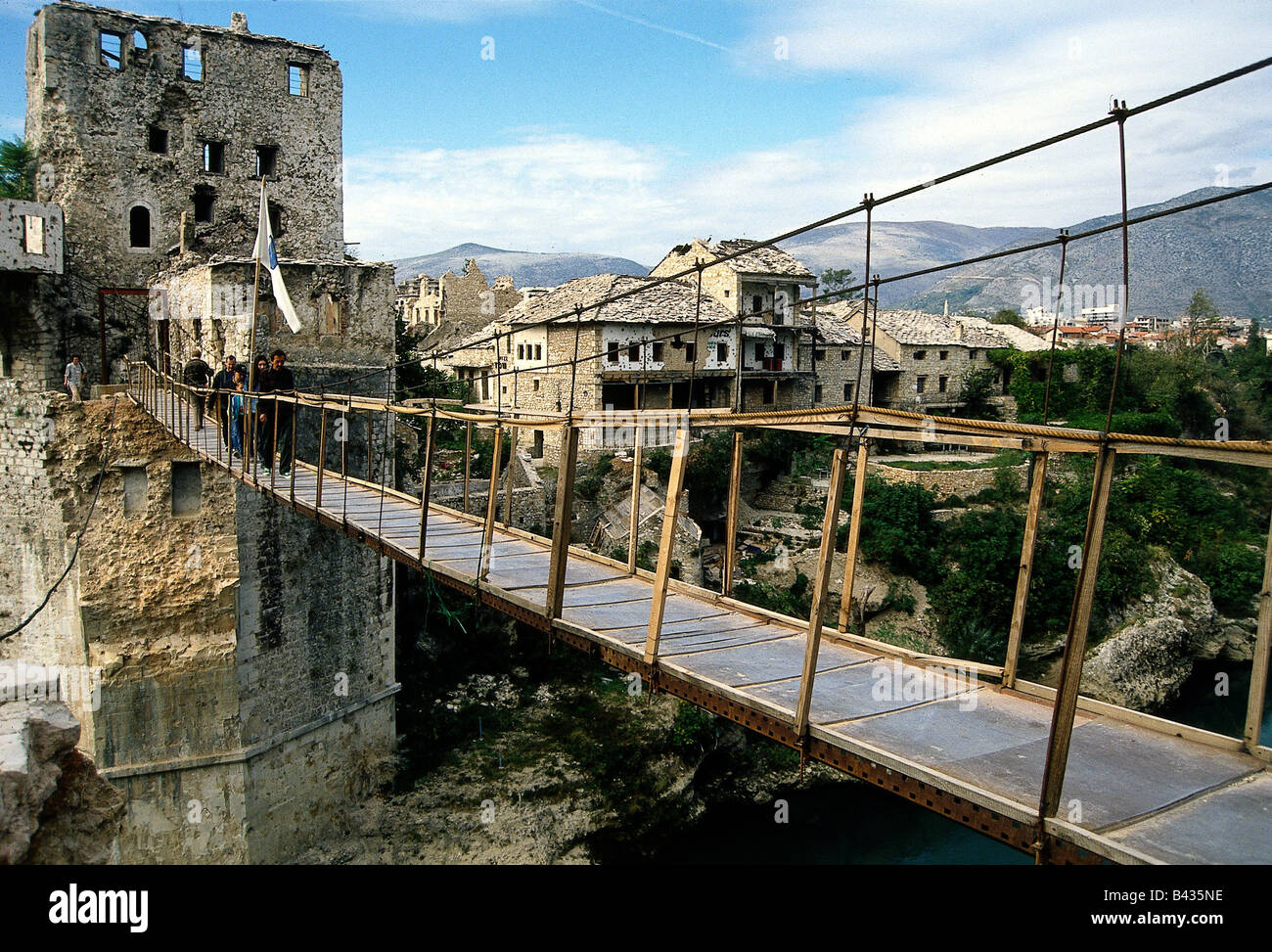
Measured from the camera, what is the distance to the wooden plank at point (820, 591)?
15.3 ft

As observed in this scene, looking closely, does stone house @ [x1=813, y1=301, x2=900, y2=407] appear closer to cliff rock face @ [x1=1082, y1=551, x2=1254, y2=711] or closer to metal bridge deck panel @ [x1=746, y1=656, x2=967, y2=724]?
cliff rock face @ [x1=1082, y1=551, x2=1254, y2=711]

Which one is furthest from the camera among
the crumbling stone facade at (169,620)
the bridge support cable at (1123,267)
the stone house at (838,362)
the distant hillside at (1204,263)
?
the distant hillside at (1204,263)

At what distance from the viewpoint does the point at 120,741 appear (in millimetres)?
11367

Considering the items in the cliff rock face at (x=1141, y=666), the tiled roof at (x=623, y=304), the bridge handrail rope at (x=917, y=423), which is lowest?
the cliff rock face at (x=1141, y=666)

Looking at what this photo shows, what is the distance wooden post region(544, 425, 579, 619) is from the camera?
6.32 meters

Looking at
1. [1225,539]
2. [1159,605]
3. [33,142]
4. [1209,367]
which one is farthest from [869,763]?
[1209,367]

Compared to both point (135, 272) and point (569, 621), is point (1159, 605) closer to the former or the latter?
point (569, 621)

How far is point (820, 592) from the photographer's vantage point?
475 centimetres

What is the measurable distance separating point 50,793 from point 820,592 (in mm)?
4017

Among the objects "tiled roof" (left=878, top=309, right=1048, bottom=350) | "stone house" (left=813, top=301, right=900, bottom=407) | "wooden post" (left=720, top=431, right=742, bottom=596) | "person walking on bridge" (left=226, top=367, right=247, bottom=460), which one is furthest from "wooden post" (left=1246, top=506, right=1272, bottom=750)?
"tiled roof" (left=878, top=309, right=1048, bottom=350)

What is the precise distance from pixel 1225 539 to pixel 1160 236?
79.0 metres

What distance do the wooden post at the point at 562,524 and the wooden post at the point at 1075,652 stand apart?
3.30 meters

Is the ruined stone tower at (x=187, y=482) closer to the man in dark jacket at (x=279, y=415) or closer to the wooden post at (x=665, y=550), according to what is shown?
the man in dark jacket at (x=279, y=415)

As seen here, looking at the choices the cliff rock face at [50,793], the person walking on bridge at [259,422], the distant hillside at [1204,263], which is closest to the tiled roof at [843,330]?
the person walking on bridge at [259,422]
